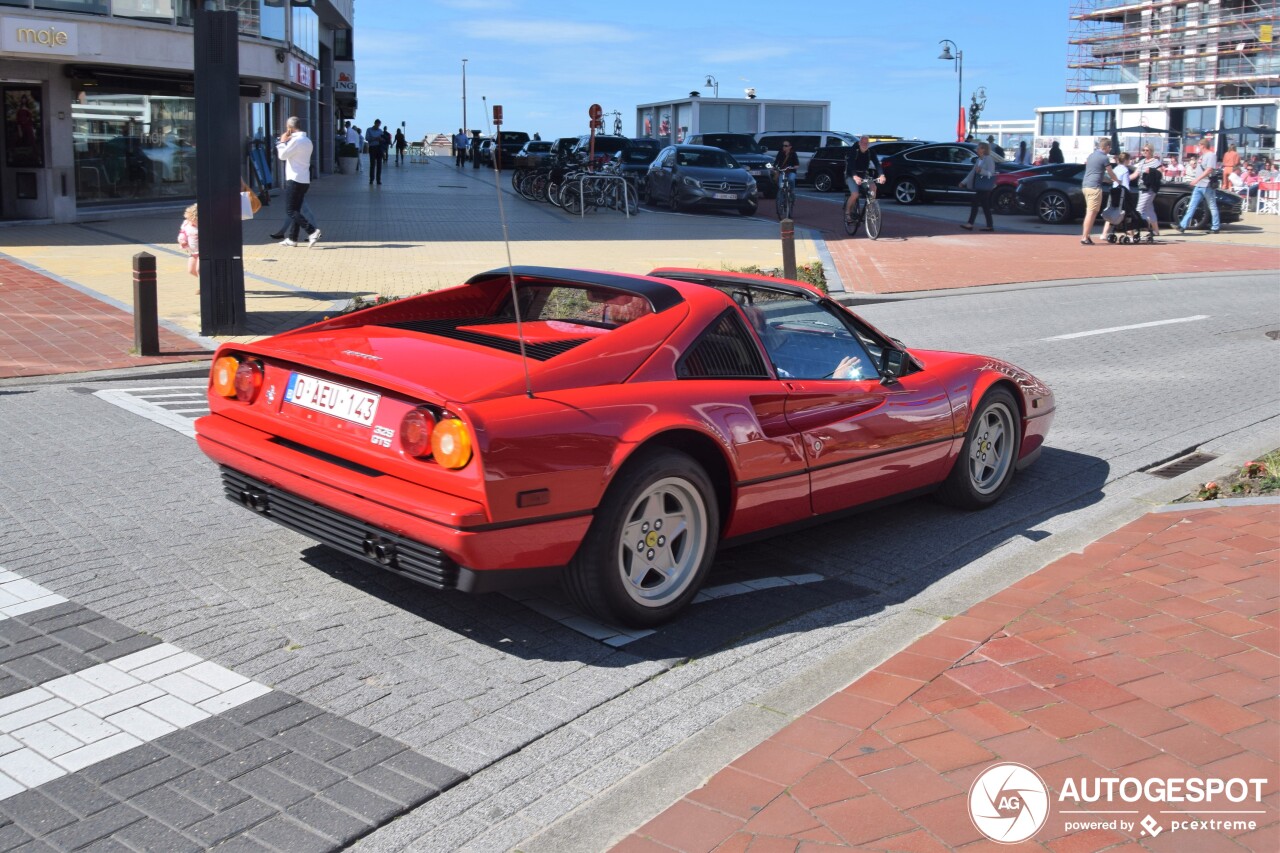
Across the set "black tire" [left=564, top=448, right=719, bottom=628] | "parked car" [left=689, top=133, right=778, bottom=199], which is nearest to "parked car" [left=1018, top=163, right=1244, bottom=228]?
"parked car" [left=689, top=133, right=778, bottom=199]

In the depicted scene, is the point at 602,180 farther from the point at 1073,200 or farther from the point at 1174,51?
the point at 1174,51

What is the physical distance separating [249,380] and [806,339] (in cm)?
248

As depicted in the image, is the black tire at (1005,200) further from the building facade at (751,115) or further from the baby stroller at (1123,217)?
the building facade at (751,115)

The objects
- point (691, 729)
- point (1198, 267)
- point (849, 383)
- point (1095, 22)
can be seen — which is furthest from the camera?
point (1095, 22)

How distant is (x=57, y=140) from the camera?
23.4 metres

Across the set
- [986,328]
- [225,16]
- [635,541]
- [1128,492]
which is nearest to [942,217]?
[986,328]

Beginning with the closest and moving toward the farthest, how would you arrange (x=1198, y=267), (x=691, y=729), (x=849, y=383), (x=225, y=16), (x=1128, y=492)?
(x=691, y=729) → (x=849, y=383) → (x=1128, y=492) → (x=225, y=16) → (x=1198, y=267)

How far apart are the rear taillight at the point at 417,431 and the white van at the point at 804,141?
122 feet

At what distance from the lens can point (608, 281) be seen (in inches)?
215

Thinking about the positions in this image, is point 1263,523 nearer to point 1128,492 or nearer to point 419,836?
point 1128,492

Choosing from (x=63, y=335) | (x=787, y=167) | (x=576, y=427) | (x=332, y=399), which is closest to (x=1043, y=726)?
(x=576, y=427)

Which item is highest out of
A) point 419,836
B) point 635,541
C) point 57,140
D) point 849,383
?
point 57,140

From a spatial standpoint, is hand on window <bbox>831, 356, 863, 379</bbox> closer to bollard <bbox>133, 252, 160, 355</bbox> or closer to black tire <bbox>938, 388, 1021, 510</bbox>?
black tire <bbox>938, 388, 1021, 510</bbox>

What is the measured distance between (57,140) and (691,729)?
2307 cm
